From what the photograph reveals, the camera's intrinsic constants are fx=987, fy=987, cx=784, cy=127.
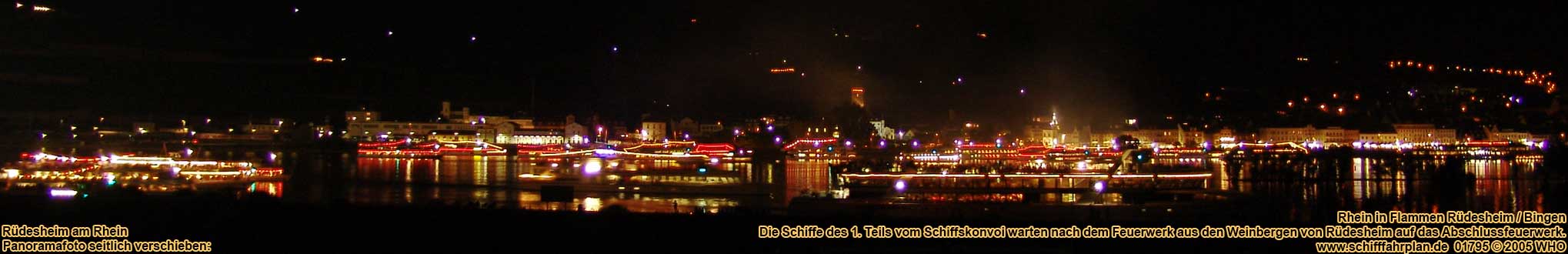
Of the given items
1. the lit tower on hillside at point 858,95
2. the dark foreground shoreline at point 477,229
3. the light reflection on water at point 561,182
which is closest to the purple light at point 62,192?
the dark foreground shoreline at point 477,229

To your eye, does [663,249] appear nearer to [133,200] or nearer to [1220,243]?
[1220,243]

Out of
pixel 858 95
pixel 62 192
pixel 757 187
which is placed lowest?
pixel 757 187

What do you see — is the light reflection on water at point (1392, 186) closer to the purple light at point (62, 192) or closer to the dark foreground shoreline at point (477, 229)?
the dark foreground shoreline at point (477, 229)

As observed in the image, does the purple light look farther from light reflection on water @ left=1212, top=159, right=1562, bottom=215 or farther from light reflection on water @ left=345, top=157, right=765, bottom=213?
light reflection on water @ left=1212, top=159, right=1562, bottom=215

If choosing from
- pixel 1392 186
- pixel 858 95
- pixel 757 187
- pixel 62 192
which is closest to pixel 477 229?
pixel 62 192

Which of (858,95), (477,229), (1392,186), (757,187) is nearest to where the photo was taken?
(477,229)

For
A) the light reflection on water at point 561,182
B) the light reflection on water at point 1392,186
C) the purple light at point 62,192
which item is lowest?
the light reflection on water at point 1392,186

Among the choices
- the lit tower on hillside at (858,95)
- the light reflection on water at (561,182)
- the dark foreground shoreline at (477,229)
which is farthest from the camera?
the lit tower on hillside at (858,95)

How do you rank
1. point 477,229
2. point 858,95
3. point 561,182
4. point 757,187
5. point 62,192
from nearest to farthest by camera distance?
point 477,229 < point 62,192 < point 757,187 < point 561,182 < point 858,95

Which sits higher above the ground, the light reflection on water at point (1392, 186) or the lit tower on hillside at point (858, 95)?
the lit tower on hillside at point (858, 95)

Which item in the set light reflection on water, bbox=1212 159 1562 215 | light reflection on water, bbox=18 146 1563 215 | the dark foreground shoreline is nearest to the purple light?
the dark foreground shoreline

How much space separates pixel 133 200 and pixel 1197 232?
571 cm

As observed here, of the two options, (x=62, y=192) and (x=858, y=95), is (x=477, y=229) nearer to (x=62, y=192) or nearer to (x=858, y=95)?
(x=62, y=192)

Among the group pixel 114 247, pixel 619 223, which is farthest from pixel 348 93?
pixel 114 247
